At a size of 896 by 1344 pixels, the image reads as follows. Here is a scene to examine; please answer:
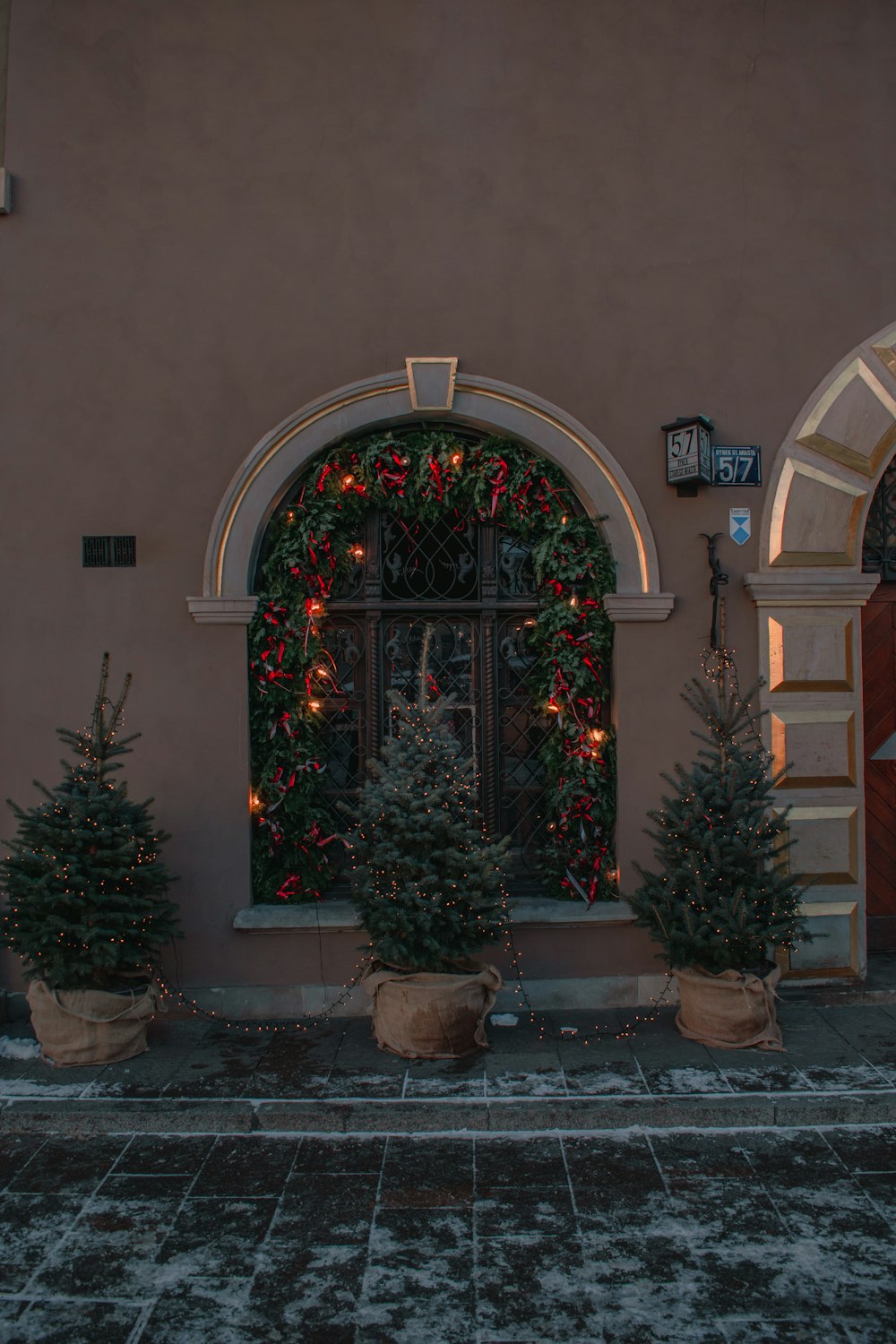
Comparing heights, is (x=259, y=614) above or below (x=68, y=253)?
below

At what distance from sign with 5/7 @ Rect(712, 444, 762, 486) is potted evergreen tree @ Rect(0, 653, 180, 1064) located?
4161mm

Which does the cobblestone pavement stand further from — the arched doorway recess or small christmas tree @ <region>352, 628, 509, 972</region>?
the arched doorway recess

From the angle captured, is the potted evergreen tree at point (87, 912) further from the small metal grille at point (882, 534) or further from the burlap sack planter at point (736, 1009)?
the small metal grille at point (882, 534)

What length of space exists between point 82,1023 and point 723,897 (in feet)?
12.3

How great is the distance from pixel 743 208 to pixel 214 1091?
646 centimetres

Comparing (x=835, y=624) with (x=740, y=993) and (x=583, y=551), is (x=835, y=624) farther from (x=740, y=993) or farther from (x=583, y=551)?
(x=740, y=993)

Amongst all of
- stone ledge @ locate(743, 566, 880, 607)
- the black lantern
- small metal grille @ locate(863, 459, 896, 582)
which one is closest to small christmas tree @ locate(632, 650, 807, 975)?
stone ledge @ locate(743, 566, 880, 607)

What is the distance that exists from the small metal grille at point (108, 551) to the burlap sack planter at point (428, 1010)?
3099mm

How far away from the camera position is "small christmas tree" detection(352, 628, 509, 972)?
18.5 ft

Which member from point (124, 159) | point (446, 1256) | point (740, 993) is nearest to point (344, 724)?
point (740, 993)

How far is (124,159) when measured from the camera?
21.6 ft

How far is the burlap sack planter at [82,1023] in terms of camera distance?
5699 millimetres

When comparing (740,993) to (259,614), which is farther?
(259,614)

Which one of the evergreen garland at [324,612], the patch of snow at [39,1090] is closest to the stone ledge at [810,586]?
the evergreen garland at [324,612]
